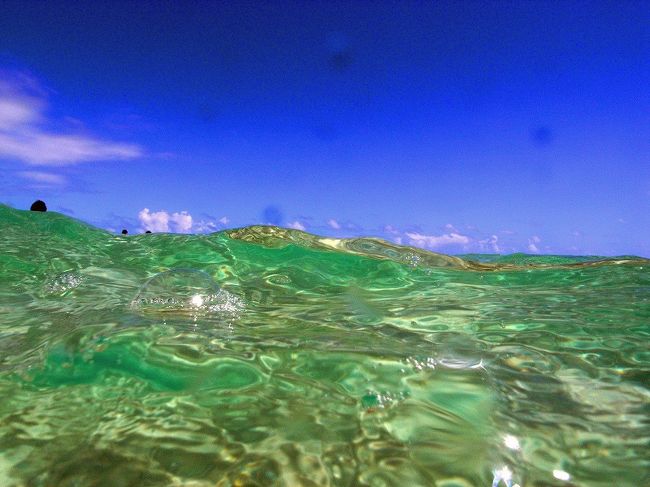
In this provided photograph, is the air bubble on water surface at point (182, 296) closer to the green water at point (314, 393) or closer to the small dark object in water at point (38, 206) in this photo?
the green water at point (314, 393)

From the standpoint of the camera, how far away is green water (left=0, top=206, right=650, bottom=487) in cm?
128

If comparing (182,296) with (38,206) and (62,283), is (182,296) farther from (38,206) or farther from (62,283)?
(38,206)

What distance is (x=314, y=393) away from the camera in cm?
173

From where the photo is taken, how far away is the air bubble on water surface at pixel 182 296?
331 centimetres

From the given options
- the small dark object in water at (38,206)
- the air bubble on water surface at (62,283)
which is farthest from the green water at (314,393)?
the small dark object in water at (38,206)

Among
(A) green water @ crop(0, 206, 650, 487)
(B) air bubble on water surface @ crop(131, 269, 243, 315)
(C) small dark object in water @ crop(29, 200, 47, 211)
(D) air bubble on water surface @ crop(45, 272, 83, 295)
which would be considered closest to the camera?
(A) green water @ crop(0, 206, 650, 487)

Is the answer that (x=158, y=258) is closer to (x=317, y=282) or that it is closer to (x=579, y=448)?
(x=317, y=282)

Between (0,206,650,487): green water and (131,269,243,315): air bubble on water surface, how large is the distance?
0.02 meters

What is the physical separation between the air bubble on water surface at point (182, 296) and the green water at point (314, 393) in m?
0.02

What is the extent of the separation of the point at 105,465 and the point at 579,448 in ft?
4.43

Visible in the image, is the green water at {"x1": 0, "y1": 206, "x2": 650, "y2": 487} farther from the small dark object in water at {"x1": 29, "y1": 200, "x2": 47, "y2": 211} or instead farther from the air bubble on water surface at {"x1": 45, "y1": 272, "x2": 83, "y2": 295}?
the small dark object in water at {"x1": 29, "y1": 200, "x2": 47, "y2": 211}

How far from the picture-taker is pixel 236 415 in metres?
1.56

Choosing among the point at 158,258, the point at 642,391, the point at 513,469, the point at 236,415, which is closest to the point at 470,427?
the point at 513,469

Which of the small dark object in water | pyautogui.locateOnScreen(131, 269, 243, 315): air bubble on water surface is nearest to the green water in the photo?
pyautogui.locateOnScreen(131, 269, 243, 315): air bubble on water surface
